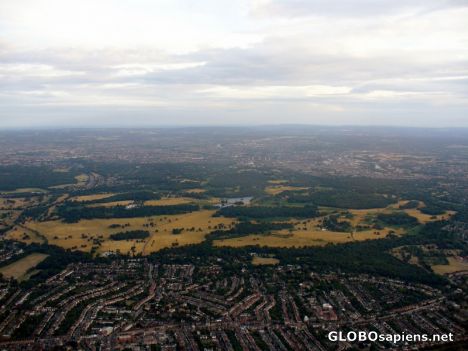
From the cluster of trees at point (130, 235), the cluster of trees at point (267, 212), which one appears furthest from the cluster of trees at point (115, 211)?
the cluster of trees at point (130, 235)

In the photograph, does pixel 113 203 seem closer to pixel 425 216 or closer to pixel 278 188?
pixel 278 188

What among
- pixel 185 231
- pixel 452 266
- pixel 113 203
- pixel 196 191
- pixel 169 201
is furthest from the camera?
pixel 196 191

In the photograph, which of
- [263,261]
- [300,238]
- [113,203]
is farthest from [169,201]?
[263,261]

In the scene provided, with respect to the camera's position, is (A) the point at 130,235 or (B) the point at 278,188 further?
(B) the point at 278,188

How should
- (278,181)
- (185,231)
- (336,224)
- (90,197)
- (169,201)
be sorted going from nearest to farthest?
1. (185,231)
2. (336,224)
3. (169,201)
4. (90,197)
5. (278,181)

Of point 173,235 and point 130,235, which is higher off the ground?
point 130,235

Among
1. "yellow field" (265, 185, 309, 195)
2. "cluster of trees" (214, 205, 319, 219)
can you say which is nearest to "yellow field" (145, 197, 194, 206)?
"cluster of trees" (214, 205, 319, 219)

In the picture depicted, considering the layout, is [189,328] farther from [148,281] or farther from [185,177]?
[185,177]
